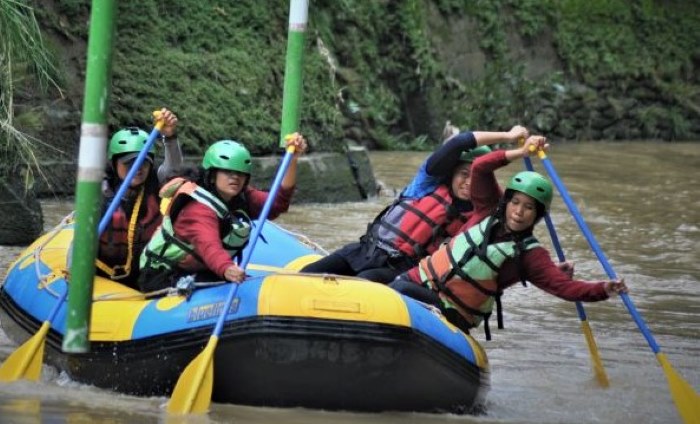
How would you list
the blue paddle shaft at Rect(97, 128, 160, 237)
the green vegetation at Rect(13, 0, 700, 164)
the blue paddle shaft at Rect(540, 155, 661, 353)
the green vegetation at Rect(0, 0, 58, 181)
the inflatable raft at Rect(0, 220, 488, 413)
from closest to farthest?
the inflatable raft at Rect(0, 220, 488, 413)
the blue paddle shaft at Rect(540, 155, 661, 353)
the blue paddle shaft at Rect(97, 128, 160, 237)
the green vegetation at Rect(0, 0, 58, 181)
the green vegetation at Rect(13, 0, 700, 164)

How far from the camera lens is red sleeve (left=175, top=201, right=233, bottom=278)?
233 inches

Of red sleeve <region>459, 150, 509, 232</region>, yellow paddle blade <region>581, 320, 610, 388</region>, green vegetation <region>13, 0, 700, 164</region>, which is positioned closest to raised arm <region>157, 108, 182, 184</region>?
red sleeve <region>459, 150, 509, 232</region>

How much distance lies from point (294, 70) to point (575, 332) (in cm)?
272

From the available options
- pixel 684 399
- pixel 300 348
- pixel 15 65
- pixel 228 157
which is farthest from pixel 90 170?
pixel 15 65

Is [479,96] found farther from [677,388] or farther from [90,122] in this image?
[90,122]

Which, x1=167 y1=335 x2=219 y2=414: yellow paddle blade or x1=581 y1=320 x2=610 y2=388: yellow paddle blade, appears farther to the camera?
x1=581 y1=320 x2=610 y2=388: yellow paddle blade

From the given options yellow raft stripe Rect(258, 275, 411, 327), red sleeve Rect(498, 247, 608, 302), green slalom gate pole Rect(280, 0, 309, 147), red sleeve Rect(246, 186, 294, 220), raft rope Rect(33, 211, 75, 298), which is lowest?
raft rope Rect(33, 211, 75, 298)

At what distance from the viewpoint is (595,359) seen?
693cm

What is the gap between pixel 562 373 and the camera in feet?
23.6

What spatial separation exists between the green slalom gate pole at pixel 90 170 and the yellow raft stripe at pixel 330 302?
132 cm

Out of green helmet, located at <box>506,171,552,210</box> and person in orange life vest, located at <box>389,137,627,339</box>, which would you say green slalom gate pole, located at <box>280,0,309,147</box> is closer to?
person in orange life vest, located at <box>389,137,627,339</box>

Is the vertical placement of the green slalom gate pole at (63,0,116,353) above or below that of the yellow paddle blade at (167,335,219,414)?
above

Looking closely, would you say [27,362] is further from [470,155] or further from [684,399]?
[684,399]

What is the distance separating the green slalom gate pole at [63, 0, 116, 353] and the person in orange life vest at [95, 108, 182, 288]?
2447 millimetres
